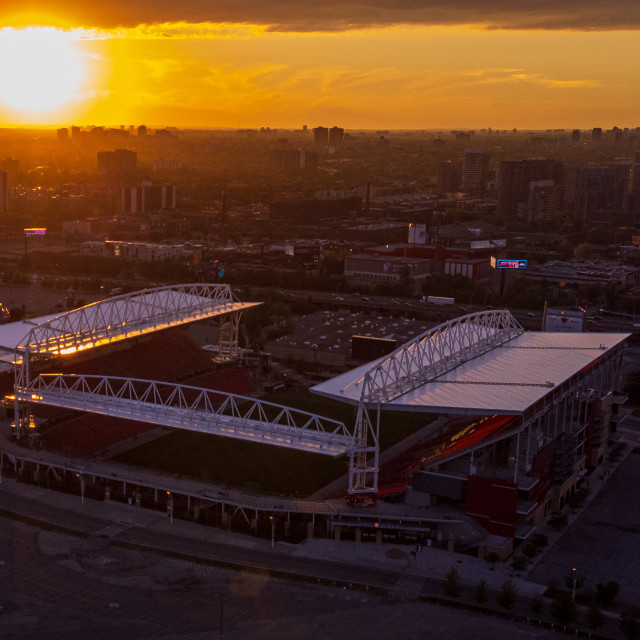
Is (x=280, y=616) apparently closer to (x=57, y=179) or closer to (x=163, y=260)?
(x=163, y=260)

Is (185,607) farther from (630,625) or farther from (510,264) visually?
(510,264)

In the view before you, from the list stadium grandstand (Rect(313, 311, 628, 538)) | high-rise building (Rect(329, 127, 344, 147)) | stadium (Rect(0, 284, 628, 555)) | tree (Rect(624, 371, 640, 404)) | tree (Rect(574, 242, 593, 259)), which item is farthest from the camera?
high-rise building (Rect(329, 127, 344, 147))

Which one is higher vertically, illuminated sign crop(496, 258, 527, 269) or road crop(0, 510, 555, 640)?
illuminated sign crop(496, 258, 527, 269)

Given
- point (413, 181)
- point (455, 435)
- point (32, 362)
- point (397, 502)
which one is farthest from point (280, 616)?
point (413, 181)

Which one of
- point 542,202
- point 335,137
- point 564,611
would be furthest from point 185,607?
point 335,137

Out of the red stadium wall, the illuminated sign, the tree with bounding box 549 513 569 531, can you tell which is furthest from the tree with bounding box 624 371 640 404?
the illuminated sign

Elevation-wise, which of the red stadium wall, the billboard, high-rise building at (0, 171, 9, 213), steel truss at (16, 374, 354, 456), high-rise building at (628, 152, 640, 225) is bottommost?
the red stadium wall

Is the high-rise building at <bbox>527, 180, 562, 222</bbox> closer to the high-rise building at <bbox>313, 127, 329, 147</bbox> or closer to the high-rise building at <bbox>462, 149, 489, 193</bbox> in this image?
the high-rise building at <bbox>462, 149, 489, 193</bbox>

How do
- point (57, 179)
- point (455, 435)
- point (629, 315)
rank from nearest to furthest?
1. point (455, 435)
2. point (629, 315)
3. point (57, 179)

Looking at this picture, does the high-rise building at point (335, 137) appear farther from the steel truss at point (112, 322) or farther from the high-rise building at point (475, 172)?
the steel truss at point (112, 322)
